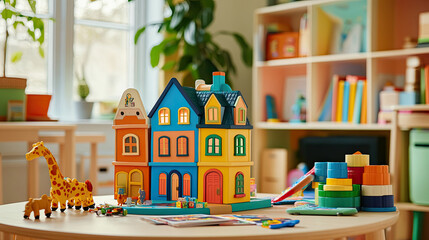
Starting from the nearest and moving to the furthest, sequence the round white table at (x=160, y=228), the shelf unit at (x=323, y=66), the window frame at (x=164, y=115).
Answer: the round white table at (x=160, y=228) < the window frame at (x=164, y=115) < the shelf unit at (x=323, y=66)

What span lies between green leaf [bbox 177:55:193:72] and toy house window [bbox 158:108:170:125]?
203 centimetres

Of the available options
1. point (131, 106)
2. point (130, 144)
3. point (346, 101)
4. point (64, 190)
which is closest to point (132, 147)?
point (130, 144)

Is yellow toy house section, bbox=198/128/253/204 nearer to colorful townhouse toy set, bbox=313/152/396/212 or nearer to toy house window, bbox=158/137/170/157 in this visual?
toy house window, bbox=158/137/170/157

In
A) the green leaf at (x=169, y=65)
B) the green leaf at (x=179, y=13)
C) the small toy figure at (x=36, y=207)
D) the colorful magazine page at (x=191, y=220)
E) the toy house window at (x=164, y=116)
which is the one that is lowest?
the colorful magazine page at (x=191, y=220)

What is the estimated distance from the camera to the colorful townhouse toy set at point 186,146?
144 centimetres

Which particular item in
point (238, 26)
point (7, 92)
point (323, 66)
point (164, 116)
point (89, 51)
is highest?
point (238, 26)

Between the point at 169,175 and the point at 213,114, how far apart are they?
20 centimetres

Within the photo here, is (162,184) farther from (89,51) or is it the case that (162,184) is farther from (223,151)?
(89,51)

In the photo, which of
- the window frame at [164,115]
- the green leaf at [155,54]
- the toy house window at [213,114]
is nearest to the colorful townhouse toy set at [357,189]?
the toy house window at [213,114]

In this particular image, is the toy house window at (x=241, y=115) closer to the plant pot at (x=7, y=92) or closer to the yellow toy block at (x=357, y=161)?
the yellow toy block at (x=357, y=161)

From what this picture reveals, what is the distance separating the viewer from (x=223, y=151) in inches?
56.7

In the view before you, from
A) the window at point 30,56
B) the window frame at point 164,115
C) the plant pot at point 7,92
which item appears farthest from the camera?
the window at point 30,56

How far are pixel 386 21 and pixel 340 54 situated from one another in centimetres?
32

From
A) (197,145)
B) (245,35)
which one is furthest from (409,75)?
(197,145)
